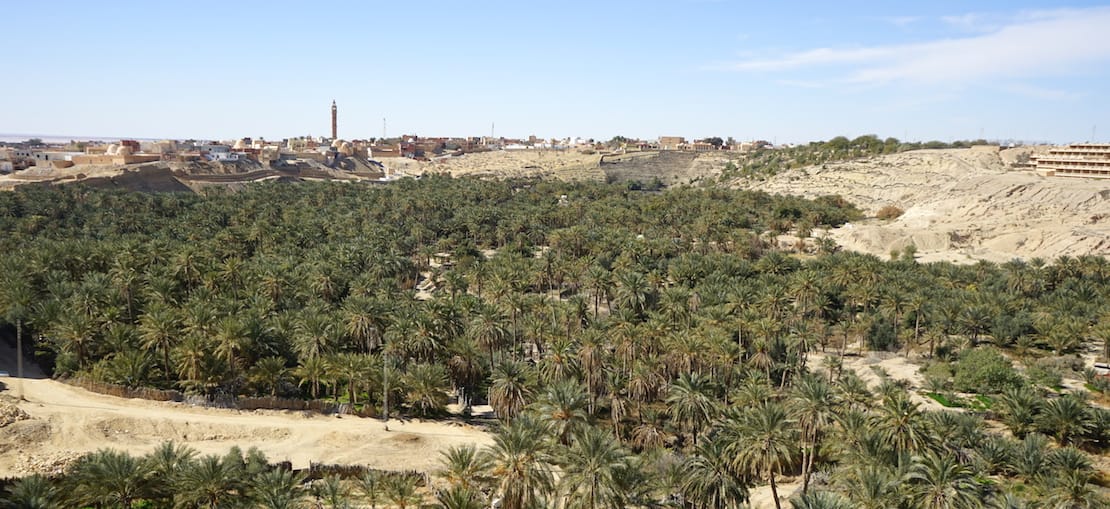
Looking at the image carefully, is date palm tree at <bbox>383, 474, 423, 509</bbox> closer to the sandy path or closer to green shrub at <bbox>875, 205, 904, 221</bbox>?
the sandy path

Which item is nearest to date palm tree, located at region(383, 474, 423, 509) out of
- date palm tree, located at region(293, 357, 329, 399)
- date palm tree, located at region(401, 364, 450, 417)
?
date palm tree, located at region(401, 364, 450, 417)

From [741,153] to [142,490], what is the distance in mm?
187116

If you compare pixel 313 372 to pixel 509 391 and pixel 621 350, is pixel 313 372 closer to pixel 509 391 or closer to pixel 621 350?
pixel 509 391

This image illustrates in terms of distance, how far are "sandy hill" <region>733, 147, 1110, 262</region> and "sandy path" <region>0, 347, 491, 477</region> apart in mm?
70442

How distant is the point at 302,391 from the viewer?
1686 inches

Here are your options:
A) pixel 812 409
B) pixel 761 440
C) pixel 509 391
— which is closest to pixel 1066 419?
pixel 812 409

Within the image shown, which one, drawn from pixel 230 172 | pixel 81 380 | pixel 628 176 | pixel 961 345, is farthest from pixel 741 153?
pixel 81 380

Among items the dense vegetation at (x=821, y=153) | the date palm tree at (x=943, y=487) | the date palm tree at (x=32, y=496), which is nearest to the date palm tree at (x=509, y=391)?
the date palm tree at (x=943, y=487)

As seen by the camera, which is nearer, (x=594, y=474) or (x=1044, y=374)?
(x=594, y=474)

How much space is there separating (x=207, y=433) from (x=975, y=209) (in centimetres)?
10083

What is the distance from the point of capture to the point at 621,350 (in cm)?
4119

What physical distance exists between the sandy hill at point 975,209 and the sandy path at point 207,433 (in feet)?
231

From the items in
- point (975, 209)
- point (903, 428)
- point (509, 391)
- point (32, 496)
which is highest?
point (975, 209)

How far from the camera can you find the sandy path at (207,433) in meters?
33.2
